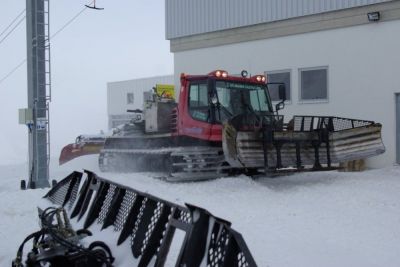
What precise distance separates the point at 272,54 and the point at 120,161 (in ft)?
19.9

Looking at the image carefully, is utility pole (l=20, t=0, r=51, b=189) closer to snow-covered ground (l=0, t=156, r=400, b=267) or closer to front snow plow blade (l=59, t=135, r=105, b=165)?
snow-covered ground (l=0, t=156, r=400, b=267)

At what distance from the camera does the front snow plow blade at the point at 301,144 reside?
10055mm

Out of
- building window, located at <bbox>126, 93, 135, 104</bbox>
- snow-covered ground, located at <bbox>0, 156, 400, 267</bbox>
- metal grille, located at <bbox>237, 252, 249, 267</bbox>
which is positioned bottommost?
snow-covered ground, located at <bbox>0, 156, 400, 267</bbox>

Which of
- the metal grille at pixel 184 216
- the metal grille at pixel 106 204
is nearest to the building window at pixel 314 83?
the metal grille at pixel 106 204

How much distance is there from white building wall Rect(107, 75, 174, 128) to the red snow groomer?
26368mm

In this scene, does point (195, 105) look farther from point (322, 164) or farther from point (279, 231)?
point (279, 231)

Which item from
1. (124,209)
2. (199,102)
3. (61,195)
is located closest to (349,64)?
(199,102)

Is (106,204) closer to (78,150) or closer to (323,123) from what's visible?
(323,123)

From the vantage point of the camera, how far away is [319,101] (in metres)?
15.7

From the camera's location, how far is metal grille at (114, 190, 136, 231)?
5.55 meters

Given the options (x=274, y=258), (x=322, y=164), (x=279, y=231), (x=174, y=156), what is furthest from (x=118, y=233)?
(x=322, y=164)

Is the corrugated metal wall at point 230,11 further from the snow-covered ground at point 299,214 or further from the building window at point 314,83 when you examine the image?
the snow-covered ground at point 299,214

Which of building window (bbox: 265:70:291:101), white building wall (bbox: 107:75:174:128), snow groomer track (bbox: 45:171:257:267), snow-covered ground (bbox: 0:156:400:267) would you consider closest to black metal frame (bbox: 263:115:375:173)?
snow-covered ground (bbox: 0:156:400:267)

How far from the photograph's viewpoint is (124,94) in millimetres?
40469
